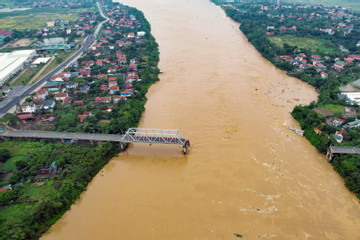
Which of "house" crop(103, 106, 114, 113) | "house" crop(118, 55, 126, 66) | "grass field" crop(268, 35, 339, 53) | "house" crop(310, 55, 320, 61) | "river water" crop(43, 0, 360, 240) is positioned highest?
"grass field" crop(268, 35, 339, 53)

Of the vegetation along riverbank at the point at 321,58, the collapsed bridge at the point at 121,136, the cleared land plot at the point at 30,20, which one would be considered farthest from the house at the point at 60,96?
the cleared land plot at the point at 30,20

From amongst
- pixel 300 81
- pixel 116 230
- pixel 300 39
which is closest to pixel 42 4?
pixel 300 39

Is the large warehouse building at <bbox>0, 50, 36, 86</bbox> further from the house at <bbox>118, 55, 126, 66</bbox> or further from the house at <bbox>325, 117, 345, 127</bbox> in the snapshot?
the house at <bbox>325, 117, 345, 127</bbox>

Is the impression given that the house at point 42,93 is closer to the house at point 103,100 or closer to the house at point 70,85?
the house at point 70,85

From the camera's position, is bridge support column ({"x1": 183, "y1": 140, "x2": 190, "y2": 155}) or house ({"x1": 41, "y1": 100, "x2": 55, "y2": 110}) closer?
bridge support column ({"x1": 183, "y1": 140, "x2": 190, "y2": 155})

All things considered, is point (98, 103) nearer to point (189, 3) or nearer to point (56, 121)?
point (56, 121)

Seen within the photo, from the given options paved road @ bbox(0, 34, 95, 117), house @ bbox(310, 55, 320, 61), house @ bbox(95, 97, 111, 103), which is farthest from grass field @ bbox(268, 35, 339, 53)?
paved road @ bbox(0, 34, 95, 117)

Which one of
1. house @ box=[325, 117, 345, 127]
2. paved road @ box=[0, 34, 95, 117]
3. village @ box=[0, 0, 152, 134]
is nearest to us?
house @ box=[325, 117, 345, 127]
